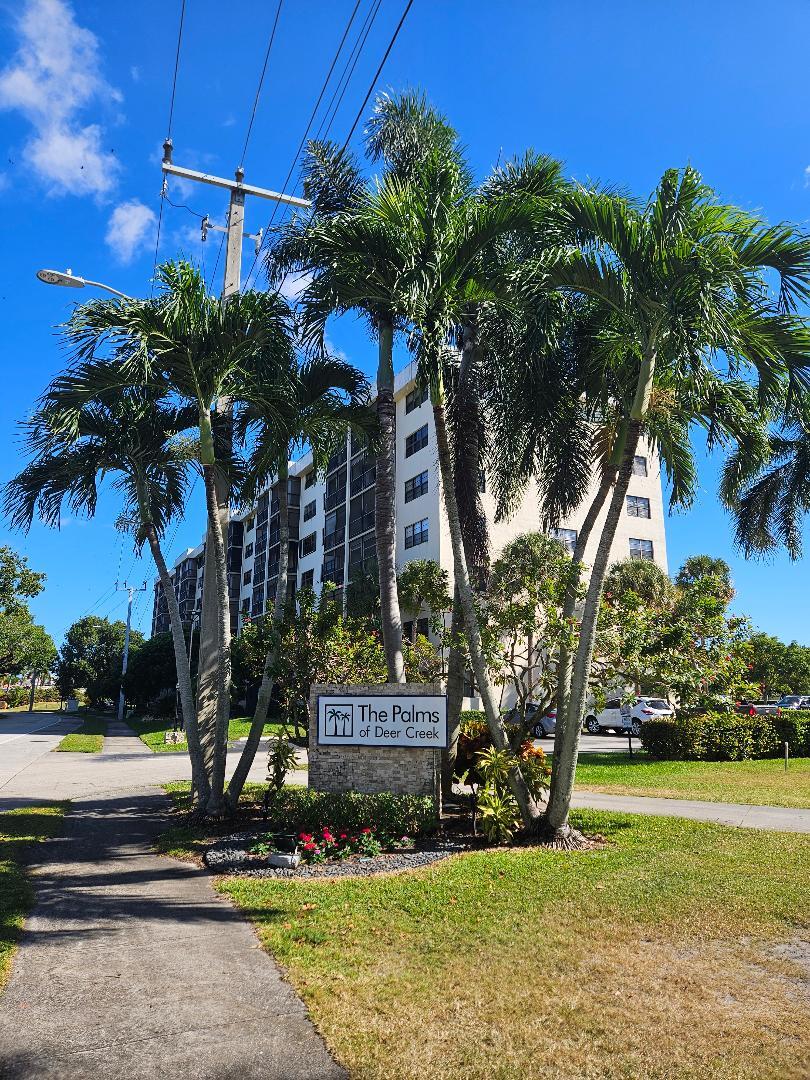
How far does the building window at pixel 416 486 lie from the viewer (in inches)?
1460

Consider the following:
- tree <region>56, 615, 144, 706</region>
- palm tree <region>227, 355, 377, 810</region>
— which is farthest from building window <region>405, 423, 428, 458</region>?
tree <region>56, 615, 144, 706</region>

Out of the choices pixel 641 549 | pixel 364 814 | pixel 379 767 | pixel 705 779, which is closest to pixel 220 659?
pixel 379 767

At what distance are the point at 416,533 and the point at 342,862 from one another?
94.2 ft

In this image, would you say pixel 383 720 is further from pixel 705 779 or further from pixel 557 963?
pixel 705 779

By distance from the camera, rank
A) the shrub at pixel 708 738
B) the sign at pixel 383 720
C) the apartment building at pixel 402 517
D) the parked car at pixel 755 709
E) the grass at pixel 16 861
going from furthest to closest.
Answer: the apartment building at pixel 402 517 → the parked car at pixel 755 709 → the shrub at pixel 708 738 → the sign at pixel 383 720 → the grass at pixel 16 861

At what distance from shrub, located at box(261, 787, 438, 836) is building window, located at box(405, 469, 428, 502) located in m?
27.3

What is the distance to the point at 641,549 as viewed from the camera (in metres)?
41.4

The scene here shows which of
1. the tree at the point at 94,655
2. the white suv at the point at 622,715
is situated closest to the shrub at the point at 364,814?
the white suv at the point at 622,715

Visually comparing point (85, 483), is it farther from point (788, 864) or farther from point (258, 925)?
point (788, 864)

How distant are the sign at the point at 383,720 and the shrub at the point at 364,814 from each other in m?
0.70

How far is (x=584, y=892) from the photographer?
7426mm

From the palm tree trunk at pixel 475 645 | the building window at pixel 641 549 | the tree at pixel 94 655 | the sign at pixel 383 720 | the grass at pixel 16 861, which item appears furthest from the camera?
the tree at pixel 94 655

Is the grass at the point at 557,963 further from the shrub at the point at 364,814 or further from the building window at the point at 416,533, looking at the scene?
the building window at the point at 416,533

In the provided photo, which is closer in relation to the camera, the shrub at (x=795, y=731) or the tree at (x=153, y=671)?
the shrub at (x=795, y=731)
